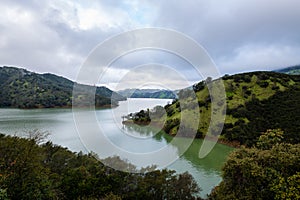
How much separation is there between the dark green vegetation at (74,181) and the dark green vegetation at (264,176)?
261cm

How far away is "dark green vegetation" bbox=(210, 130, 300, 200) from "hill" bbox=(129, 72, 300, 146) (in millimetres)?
21914

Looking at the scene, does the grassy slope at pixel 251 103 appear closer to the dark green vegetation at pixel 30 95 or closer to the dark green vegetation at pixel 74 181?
the dark green vegetation at pixel 74 181

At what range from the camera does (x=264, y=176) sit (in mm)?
8859

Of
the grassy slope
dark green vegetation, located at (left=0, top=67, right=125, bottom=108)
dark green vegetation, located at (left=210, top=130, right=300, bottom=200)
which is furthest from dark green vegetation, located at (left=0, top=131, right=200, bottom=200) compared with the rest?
dark green vegetation, located at (left=0, top=67, right=125, bottom=108)

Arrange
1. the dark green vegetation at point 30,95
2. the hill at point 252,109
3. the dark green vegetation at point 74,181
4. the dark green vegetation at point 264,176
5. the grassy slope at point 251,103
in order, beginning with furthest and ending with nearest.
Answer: the dark green vegetation at point 30,95 → the grassy slope at point 251,103 → the hill at point 252,109 → the dark green vegetation at point 74,181 → the dark green vegetation at point 264,176

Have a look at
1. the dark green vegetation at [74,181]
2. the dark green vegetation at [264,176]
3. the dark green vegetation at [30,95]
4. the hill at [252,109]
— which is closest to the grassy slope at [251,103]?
the hill at [252,109]

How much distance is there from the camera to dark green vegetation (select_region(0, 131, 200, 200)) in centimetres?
944

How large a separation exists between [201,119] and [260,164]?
30.3 metres

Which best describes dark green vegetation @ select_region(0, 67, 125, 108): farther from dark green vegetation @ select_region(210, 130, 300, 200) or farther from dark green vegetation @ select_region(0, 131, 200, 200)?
dark green vegetation @ select_region(210, 130, 300, 200)

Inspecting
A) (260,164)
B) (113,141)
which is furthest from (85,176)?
(113,141)

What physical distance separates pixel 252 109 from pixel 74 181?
115 ft

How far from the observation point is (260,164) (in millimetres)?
9742

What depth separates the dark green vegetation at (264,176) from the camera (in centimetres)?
836

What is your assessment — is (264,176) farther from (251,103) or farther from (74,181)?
(251,103)
